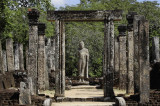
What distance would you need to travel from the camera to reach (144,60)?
37.5 feet

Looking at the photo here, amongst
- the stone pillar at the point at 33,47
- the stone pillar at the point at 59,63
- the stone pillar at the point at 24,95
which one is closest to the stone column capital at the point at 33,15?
the stone pillar at the point at 33,47

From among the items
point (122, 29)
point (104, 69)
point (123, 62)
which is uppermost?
point (122, 29)

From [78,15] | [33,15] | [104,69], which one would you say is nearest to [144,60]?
[104,69]

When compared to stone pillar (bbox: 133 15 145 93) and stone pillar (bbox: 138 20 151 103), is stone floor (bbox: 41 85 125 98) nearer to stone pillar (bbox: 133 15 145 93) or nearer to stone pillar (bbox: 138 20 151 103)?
stone pillar (bbox: 133 15 145 93)

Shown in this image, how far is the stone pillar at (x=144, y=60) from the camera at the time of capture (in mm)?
11211

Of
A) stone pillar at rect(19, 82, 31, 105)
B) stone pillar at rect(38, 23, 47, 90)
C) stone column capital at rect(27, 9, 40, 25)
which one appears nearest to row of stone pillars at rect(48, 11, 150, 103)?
stone column capital at rect(27, 9, 40, 25)

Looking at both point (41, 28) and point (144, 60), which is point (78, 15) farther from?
point (144, 60)

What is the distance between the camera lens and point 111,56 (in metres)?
→ 13.5

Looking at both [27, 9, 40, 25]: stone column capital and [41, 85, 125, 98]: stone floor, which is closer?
[27, 9, 40, 25]: stone column capital

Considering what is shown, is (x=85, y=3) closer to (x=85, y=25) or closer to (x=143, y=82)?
(x=85, y=25)

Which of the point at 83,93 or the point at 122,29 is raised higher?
the point at 122,29

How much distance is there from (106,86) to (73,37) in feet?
50.4

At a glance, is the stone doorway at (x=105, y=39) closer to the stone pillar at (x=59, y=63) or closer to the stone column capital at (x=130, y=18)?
the stone pillar at (x=59, y=63)

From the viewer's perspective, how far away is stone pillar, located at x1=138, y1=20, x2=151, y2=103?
11211mm
